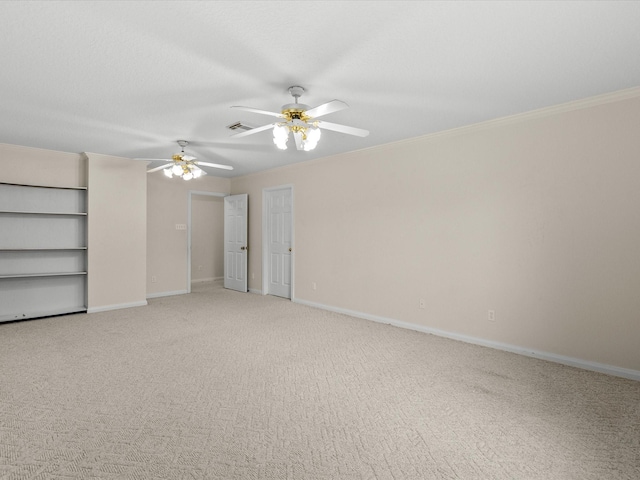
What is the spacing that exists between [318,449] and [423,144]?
3755 millimetres

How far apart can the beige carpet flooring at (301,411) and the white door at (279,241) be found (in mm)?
2404

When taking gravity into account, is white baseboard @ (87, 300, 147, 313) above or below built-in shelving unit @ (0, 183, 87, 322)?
below

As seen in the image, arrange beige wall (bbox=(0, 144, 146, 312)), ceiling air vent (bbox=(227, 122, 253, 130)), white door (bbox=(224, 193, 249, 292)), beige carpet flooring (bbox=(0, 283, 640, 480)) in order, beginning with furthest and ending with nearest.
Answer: white door (bbox=(224, 193, 249, 292))
beige wall (bbox=(0, 144, 146, 312))
ceiling air vent (bbox=(227, 122, 253, 130))
beige carpet flooring (bbox=(0, 283, 640, 480))

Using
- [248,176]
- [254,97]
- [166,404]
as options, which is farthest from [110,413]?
[248,176]

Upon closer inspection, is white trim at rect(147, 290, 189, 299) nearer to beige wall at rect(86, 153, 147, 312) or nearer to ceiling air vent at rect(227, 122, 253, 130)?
beige wall at rect(86, 153, 147, 312)

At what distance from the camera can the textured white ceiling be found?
6.30 feet

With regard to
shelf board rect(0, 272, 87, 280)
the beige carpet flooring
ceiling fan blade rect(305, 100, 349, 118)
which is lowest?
the beige carpet flooring

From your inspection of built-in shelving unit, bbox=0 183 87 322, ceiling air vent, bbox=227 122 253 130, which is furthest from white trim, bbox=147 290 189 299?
ceiling air vent, bbox=227 122 253 130

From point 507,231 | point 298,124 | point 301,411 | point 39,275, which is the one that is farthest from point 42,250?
point 507,231

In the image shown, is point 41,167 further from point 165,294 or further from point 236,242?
point 236,242

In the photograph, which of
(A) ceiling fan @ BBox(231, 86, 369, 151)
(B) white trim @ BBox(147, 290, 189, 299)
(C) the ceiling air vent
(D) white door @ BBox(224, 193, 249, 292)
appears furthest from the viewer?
(D) white door @ BBox(224, 193, 249, 292)

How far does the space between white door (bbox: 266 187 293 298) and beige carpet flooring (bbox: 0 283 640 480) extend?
2404 mm

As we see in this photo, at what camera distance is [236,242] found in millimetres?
7441

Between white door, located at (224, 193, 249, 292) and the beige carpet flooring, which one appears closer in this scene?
the beige carpet flooring
